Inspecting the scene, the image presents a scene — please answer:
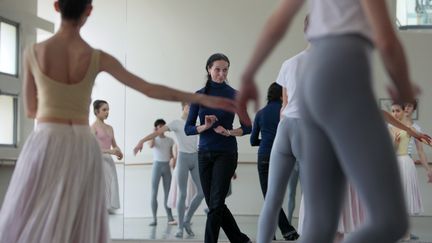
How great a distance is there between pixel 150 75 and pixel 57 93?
14.5ft

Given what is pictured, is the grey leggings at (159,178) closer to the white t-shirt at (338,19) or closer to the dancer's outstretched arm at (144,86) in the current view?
the dancer's outstretched arm at (144,86)

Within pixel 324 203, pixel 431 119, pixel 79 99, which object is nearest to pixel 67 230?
pixel 79 99

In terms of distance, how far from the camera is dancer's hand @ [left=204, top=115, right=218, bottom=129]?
5371 mm

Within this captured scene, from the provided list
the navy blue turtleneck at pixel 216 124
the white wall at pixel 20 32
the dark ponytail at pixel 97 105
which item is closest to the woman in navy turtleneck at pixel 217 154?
the navy blue turtleneck at pixel 216 124

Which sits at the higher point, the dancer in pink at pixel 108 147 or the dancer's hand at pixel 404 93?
the dancer's hand at pixel 404 93

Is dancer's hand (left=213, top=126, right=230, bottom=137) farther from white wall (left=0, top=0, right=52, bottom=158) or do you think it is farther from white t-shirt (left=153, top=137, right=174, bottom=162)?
white wall (left=0, top=0, right=52, bottom=158)

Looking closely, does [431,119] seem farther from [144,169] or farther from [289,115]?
[289,115]

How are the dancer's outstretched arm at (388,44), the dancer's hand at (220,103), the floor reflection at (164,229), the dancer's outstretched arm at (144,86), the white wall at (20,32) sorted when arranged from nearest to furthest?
the dancer's outstretched arm at (388,44), the dancer's hand at (220,103), the dancer's outstretched arm at (144,86), the floor reflection at (164,229), the white wall at (20,32)

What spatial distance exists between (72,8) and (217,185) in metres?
2.38

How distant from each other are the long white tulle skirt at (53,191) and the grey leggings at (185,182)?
12.3 feet

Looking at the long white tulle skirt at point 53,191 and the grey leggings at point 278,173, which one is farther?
the grey leggings at point 278,173

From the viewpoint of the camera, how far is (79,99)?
340cm

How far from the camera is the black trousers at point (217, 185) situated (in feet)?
17.9

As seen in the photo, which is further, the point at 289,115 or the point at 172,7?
the point at 172,7
